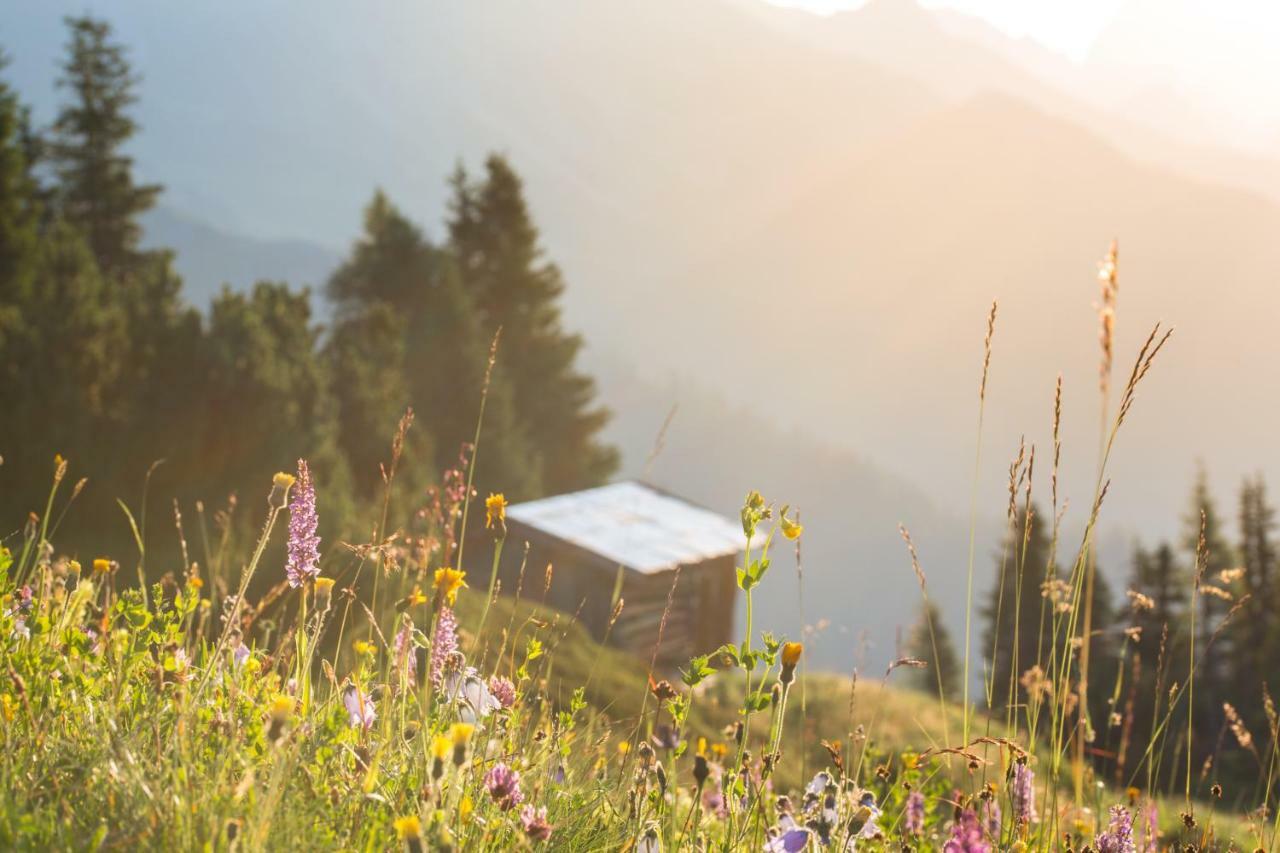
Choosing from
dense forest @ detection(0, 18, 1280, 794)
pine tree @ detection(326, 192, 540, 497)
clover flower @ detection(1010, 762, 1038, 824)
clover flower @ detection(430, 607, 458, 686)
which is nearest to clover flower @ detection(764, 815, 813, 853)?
clover flower @ detection(1010, 762, 1038, 824)

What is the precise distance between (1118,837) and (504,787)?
4.32ft

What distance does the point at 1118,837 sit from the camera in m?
1.98

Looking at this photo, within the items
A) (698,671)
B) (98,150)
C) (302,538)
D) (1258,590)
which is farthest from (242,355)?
(1258,590)

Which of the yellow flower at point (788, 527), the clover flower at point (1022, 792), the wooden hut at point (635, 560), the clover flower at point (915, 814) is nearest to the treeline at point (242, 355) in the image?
the wooden hut at point (635, 560)

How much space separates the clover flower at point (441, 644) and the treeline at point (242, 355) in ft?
40.1

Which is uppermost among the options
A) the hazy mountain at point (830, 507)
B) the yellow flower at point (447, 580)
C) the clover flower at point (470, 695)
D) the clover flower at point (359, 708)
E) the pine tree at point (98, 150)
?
the pine tree at point (98, 150)

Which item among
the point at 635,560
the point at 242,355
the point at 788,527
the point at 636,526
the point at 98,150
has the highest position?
the point at 98,150

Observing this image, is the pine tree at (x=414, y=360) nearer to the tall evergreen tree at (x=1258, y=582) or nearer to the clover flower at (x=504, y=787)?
the tall evergreen tree at (x=1258, y=582)

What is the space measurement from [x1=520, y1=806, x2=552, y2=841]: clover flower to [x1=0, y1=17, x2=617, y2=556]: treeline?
41.5 ft

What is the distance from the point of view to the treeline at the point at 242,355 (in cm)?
1622

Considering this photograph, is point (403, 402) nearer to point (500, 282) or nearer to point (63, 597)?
point (500, 282)

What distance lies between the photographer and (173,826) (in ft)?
4.42

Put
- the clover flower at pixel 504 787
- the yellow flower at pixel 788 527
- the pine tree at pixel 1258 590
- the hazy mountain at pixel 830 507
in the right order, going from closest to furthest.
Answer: the clover flower at pixel 504 787 < the yellow flower at pixel 788 527 < the pine tree at pixel 1258 590 < the hazy mountain at pixel 830 507

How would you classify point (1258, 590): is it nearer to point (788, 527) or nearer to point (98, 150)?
point (788, 527)
